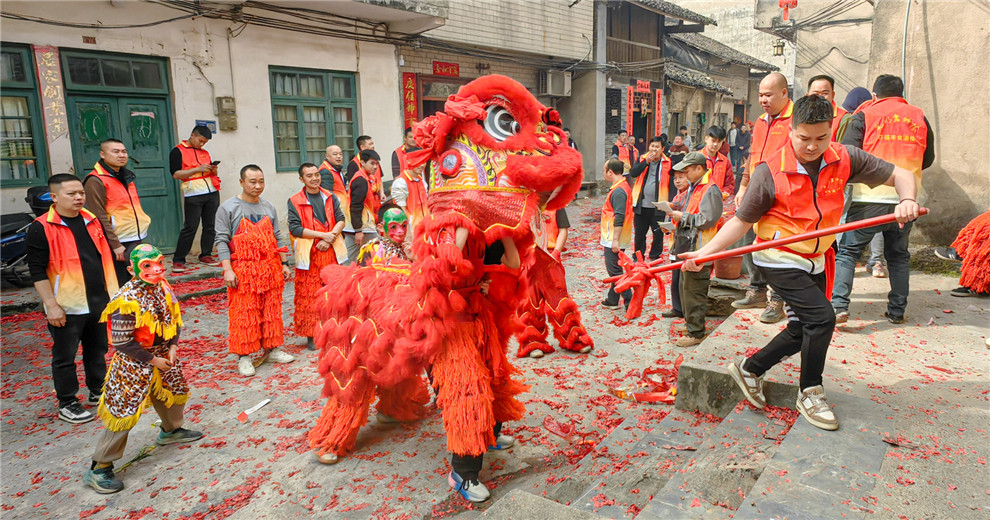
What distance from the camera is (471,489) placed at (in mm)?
3176

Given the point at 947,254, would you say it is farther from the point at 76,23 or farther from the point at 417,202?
the point at 76,23

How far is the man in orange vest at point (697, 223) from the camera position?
5117mm

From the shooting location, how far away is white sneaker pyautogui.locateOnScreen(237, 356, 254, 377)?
5.10 meters

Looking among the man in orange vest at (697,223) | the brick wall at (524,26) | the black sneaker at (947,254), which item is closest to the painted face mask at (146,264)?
the man in orange vest at (697,223)

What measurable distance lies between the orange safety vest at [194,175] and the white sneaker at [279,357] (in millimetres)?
4143

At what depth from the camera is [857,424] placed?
9.81 ft

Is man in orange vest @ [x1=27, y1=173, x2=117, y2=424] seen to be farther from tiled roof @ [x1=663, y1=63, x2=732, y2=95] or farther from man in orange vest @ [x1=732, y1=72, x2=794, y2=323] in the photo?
tiled roof @ [x1=663, y1=63, x2=732, y2=95]

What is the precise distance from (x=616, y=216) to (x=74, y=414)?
5.05m

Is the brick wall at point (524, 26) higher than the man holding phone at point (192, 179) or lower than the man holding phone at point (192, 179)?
higher

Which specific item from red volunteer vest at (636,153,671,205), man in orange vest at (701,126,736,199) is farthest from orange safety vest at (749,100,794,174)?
man in orange vest at (701,126,736,199)

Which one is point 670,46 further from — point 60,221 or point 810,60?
point 60,221

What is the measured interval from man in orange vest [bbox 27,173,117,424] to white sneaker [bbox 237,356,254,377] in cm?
105

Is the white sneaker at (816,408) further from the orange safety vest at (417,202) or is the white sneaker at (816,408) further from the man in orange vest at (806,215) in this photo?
the orange safety vest at (417,202)

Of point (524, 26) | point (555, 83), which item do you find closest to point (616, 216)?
point (524, 26)
